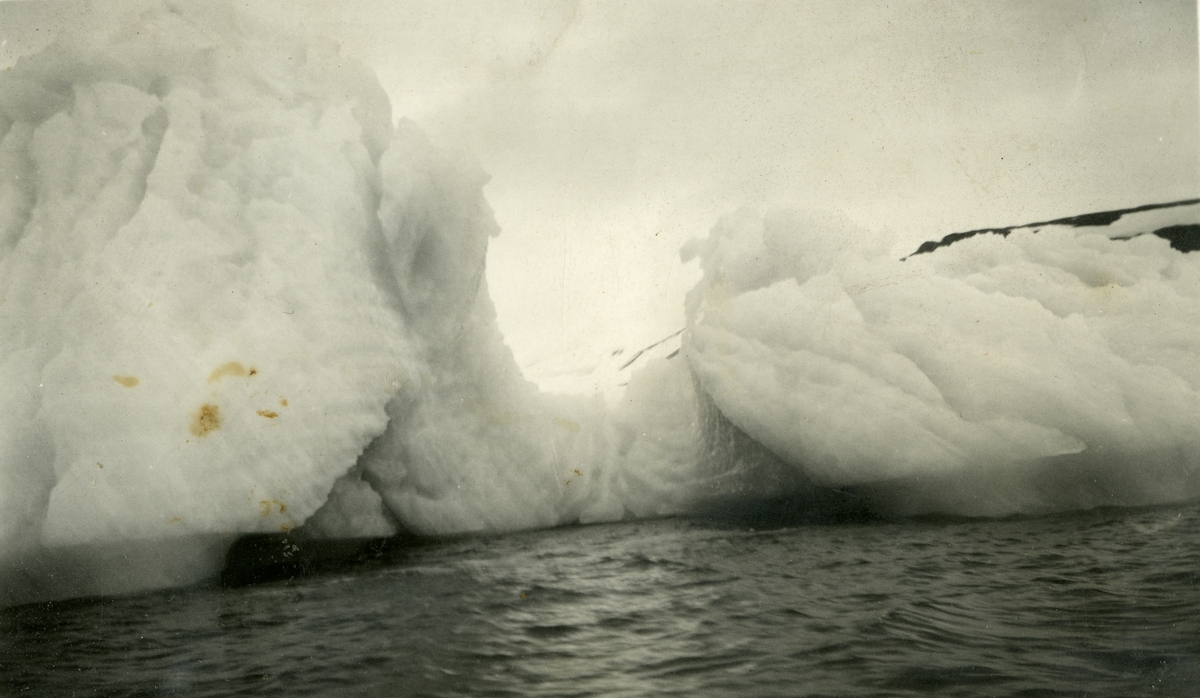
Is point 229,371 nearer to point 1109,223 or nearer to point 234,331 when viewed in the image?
point 234,331

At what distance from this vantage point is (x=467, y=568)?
2.99 meters

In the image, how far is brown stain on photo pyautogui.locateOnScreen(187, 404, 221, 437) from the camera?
2949mm

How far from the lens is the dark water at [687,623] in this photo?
7.29ft

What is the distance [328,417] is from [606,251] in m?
1.30

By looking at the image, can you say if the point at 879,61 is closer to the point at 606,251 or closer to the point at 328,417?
the point at 606,251

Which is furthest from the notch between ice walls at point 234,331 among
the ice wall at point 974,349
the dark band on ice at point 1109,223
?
the dark band on ice at point 1109,223

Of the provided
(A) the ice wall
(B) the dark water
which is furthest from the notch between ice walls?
(A) the ice wall

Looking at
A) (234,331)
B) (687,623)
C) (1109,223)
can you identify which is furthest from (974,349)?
(234,331)

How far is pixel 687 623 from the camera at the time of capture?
2520 millimetres

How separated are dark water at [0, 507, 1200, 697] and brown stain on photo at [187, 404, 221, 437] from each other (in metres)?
0.61

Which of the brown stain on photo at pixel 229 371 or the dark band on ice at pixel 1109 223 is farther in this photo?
the dark band on ice at pixel 1109 223

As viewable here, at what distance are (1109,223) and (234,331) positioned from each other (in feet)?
11.8

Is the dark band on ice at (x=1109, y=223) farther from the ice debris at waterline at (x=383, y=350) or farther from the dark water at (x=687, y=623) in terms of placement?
the dark water at (x=687, y=623)

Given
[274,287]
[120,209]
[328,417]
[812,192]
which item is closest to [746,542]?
[812,192]
